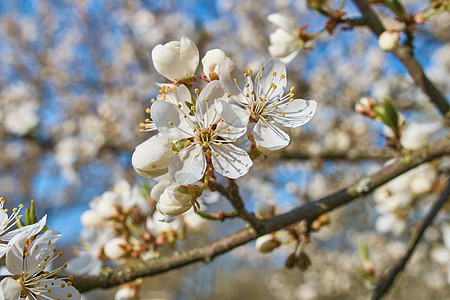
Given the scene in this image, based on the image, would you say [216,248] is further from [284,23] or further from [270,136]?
[284,23]

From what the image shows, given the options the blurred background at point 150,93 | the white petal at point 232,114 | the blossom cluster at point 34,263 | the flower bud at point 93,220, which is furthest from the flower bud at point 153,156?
the blurred background at point 150,93

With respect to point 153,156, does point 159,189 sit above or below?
below

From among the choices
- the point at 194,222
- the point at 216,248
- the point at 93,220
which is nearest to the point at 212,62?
the point at 216,248

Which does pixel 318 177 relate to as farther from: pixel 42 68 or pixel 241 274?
pixel 241 274

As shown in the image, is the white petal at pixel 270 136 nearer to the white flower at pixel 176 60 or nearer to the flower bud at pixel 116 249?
the white flower at pixel 176 60

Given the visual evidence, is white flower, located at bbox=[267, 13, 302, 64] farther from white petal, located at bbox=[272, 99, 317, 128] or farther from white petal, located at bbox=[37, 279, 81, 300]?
white petal, located at bbox=[37, 279, 81, 300]

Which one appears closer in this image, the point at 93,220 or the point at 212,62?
the point at 212,62
